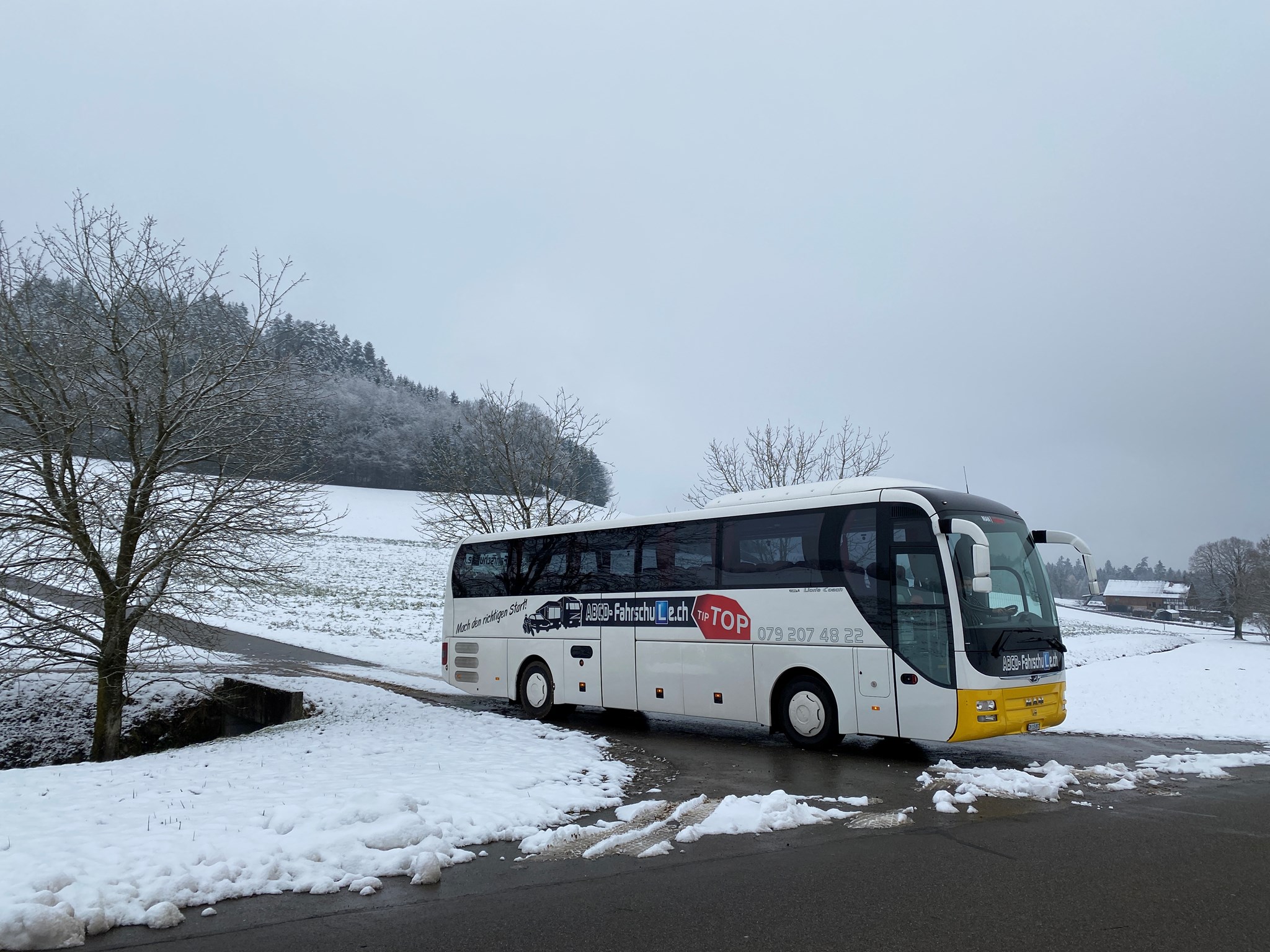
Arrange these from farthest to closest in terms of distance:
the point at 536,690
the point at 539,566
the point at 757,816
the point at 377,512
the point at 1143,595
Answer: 1. the point at 1143,595
2. the point at 377,512
3. the point at 539,566
4. the point at 536,690
5. the point at 757,816

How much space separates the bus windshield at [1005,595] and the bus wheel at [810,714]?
2041mm

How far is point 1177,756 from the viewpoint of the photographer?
10.3 metres

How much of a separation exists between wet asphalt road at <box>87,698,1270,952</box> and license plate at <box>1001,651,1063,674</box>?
223 centimetres

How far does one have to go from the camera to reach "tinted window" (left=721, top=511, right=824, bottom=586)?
11.5 metres

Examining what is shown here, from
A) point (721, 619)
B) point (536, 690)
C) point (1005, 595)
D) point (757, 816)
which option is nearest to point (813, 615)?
point (721, 619)

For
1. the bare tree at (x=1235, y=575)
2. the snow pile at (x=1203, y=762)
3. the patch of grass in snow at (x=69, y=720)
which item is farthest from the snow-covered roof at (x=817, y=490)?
the bare tree at (x=1235, y=575)

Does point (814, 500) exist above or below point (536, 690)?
above

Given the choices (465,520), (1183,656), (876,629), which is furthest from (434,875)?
(1183,656)

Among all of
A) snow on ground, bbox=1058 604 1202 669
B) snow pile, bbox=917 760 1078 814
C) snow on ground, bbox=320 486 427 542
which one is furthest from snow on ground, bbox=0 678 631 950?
snow on ground, bbox=320 486 427 542

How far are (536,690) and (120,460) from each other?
7236 millimetres

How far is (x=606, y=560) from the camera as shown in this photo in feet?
46.4

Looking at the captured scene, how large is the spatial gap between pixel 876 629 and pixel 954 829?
3.87m

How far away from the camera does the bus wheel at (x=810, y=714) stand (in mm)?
11219

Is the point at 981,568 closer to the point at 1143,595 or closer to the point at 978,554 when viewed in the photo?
the point at 978,554
